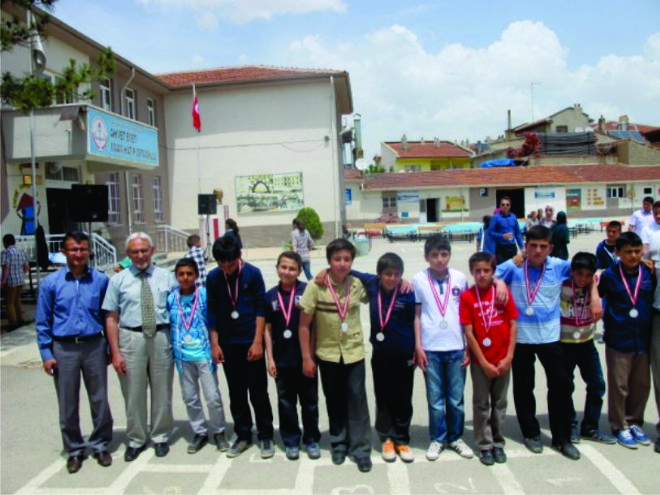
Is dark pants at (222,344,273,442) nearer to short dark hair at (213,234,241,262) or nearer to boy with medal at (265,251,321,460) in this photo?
boy with medal at (265,251,321,460)

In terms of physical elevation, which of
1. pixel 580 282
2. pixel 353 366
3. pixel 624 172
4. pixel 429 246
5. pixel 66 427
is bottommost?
pixel 66 427

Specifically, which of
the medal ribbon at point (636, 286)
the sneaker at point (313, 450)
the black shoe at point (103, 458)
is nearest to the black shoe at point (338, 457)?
the sneaker at point (313, 450)

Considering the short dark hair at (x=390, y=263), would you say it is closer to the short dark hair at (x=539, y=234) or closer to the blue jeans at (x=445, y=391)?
the blue jeans at (x=445, y=391)

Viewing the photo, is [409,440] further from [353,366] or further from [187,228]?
[187,228]

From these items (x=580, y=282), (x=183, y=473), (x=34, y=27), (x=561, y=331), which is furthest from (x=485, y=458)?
(x=34, y=27)

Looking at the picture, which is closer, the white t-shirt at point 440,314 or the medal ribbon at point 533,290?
the white t-shirt at point 440,314

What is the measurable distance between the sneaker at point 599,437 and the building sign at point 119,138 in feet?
42.7

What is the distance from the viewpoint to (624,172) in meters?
40.2

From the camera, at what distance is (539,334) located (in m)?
4.13

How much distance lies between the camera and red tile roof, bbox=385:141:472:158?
5712cm

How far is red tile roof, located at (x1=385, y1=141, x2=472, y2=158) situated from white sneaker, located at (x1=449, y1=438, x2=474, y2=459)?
177ft

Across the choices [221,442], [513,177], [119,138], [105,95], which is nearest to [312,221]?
[105,95]

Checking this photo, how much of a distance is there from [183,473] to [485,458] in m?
2.19

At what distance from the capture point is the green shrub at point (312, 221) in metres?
23.3
